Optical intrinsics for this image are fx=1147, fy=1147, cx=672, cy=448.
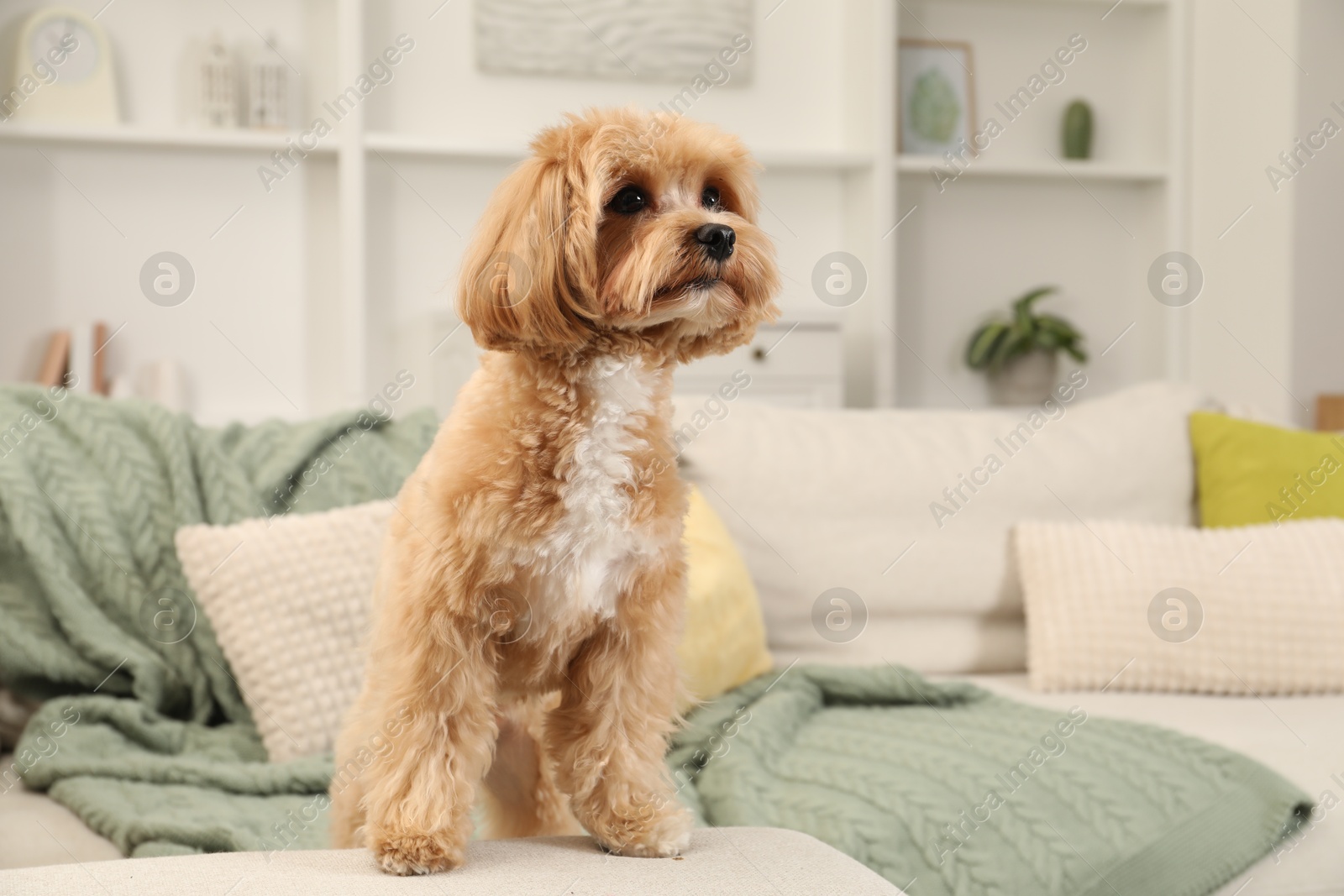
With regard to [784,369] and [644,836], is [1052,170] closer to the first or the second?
[784,369]

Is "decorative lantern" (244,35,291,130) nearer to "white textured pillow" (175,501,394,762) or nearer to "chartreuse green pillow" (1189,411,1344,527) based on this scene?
"white textured pillow" (175,501,394,762)

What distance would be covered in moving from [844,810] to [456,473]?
0.79m

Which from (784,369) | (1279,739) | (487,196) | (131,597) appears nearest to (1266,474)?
Answer: (1279,739)

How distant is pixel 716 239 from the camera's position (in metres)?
0.88

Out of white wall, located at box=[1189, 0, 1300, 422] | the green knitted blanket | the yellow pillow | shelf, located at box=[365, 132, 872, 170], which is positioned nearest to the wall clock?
shelf, located at box=[365, 132, 872, 170]

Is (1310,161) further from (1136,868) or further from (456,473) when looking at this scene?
(456,473)

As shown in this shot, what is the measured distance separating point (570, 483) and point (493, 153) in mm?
2644

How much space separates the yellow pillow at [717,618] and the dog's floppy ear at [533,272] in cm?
92

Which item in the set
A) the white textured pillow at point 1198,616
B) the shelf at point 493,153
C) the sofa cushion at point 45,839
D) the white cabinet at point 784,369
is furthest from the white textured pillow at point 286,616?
the shelf at point 493,153

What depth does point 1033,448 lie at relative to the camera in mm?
2336

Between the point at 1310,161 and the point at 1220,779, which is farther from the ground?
the point at 1310,161

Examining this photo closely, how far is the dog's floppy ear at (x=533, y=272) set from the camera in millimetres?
872

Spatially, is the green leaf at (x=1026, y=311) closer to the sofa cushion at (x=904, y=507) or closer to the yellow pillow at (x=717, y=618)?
the sofa cushion at (x=904, y=507)

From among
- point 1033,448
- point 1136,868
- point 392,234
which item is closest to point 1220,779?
point 1136,868
